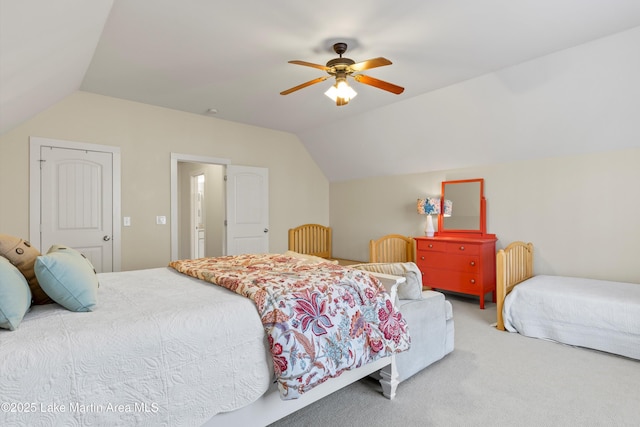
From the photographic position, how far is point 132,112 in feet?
13.9

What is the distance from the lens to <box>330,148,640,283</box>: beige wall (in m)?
3.48

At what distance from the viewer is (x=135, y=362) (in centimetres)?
128

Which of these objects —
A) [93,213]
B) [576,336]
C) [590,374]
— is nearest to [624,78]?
[576,336]

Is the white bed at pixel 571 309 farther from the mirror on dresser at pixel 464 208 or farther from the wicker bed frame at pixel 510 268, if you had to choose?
the mirror on dresser at pixel 464 208

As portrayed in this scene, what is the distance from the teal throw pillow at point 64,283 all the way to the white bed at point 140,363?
48 millimetres

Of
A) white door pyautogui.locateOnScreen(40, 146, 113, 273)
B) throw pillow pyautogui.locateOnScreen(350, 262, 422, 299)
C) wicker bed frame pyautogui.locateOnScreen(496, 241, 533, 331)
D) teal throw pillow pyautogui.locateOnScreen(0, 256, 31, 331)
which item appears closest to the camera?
teal throw pillow pyautogui.locateOnScreen(0, 256, 31, 331)

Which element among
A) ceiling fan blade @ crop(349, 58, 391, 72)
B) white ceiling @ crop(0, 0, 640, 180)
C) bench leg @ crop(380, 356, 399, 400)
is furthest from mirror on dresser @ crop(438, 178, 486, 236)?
bench leg @ crop(380, 356, 399, 400)

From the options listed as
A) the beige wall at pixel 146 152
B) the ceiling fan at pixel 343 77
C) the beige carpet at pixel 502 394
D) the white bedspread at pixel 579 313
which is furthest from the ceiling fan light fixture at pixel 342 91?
the beige wall at pixel 146 152

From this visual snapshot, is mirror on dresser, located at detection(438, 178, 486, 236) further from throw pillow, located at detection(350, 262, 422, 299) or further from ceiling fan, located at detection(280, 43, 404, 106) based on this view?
throw pillow, located at detection(350, 262, 422, 299)

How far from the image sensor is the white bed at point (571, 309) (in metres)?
2.72

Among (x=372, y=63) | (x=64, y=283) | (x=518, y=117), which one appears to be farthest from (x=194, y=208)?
(x=518, y=117)

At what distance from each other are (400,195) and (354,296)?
3750 millimetres

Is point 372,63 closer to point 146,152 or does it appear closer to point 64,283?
point 64,283

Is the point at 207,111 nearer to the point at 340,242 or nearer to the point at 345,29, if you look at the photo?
the point at 345,29
